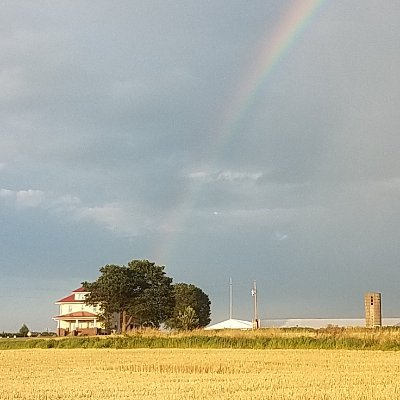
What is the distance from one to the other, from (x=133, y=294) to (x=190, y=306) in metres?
28.8

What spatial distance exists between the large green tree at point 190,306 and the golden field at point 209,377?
77031 millimetres

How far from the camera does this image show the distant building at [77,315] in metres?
123

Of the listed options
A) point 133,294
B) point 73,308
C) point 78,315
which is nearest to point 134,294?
point 133,294

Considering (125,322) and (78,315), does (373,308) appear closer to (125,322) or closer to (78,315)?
(125,322)

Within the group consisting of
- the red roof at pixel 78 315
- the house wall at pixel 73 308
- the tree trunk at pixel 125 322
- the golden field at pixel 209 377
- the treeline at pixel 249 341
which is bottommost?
the golden field at pixel 209 377

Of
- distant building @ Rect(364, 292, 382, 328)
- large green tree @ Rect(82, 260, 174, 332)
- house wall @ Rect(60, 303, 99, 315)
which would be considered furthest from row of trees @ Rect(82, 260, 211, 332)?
distant building @ Rect(364, 292, 382, 328)

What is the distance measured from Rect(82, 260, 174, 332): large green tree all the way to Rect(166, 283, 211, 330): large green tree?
830 centimetres

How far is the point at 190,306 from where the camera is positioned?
136500 mm

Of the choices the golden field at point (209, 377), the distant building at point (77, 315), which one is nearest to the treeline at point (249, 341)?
the golden field at point (209, 377)

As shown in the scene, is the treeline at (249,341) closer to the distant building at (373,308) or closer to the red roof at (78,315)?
the distant building at (373,308)

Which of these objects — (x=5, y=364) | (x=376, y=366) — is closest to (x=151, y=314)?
(x=5, y=364)

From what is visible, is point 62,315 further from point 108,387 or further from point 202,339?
point 108,387

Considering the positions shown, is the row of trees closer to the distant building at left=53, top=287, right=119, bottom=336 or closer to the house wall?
the distant building at left=53, top=287, right=119, bottom=336

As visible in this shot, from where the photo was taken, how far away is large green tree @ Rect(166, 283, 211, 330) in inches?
4771
